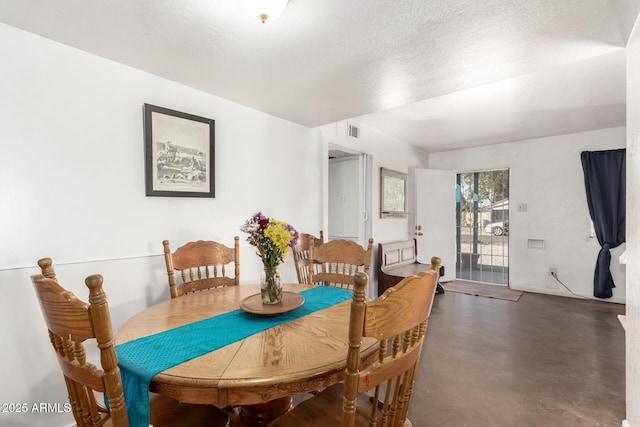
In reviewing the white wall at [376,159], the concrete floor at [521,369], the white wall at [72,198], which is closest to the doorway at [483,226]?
the white wall at [376,159]

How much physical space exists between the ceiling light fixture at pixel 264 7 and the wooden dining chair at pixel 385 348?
3.95ft

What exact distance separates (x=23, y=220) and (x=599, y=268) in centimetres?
617

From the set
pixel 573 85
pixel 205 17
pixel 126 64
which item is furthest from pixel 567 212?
pixel 126 64

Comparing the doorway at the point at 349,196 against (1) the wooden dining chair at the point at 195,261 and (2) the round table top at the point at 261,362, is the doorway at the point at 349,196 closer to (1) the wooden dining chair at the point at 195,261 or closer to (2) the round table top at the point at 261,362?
(1) the wooden dining chair at the point at 195,261

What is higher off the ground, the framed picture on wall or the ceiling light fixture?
Result: the ceiling light fixture

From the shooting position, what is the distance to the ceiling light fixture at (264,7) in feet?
4.15

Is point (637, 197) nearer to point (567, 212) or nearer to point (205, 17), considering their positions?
point (205, 17)

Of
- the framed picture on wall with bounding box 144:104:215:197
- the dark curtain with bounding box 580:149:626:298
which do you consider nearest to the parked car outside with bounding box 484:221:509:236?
the dark curtain with bounding box 580:149:626:298

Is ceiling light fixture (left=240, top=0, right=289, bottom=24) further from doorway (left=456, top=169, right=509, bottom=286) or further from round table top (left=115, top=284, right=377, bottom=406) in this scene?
doorway (left=456, top=169, right=509, bottom=286)

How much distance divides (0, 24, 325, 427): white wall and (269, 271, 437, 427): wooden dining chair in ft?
4.96

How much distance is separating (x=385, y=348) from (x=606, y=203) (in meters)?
5.08

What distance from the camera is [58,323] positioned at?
0.83 meters

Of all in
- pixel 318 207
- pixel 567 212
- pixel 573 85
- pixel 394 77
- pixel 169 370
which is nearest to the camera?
pixel 169 370

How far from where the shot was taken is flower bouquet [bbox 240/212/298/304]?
148cm
